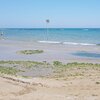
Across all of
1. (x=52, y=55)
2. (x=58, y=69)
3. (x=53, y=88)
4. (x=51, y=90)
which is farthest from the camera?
(x=52, y=55)

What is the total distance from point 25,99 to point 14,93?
89 centimetres

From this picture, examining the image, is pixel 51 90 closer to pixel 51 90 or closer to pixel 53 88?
pixel 51 90

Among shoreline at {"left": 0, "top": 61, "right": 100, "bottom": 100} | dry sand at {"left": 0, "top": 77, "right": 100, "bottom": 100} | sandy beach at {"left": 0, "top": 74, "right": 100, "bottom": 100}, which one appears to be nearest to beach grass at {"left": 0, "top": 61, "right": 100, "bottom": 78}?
shoreline at {"left": 0, "top": 61, "right": 100, "bottom": 100}

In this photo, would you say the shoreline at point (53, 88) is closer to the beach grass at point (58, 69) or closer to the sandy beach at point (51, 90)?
the sandy beach at point (51, 90)

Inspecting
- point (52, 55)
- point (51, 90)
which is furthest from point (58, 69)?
point (52, 55)

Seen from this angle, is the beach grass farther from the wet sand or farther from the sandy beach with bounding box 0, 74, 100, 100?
the wet sand

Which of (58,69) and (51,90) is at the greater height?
(51,90)

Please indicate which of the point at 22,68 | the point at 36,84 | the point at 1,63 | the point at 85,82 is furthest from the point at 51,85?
the point at 1,63

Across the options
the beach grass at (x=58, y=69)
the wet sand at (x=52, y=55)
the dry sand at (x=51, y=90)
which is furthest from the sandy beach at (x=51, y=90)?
the wet sand at (x=52, y=55)

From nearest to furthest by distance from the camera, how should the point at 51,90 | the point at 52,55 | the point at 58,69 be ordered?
1. the point at 51,90
2. the point at 58,69
3. the point at 52,55

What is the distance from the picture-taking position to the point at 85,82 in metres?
15.4

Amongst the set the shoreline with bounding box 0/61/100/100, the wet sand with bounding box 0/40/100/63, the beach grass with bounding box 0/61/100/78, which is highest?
the shoreline with bounding box 0/61/100/100

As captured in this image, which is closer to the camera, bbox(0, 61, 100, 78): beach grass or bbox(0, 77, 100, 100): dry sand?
bbox(0, 77, 100, 100): dry sand

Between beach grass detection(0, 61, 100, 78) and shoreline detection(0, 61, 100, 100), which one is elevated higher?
shoreline detection(0, 61, 100, 100)
